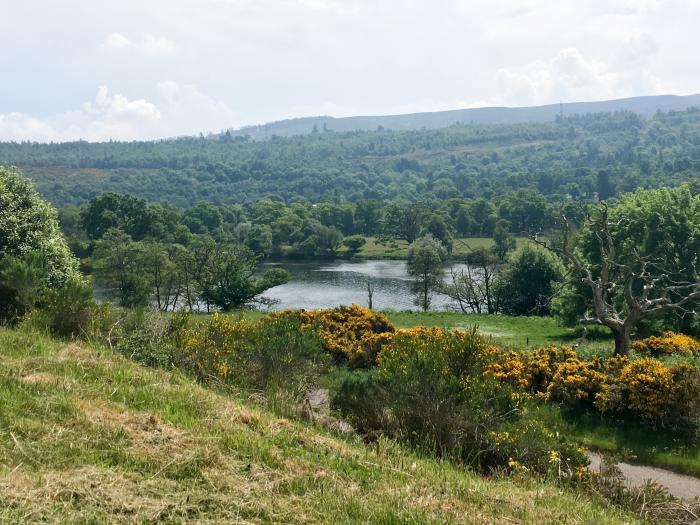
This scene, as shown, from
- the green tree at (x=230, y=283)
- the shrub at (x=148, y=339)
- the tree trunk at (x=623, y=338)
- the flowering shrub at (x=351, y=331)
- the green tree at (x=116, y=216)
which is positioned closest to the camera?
the shrub at (x=148, y=339)

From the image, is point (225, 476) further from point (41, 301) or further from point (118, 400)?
point (41, 301)

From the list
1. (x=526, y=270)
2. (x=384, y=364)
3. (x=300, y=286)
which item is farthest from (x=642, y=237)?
(x=300, y=286)

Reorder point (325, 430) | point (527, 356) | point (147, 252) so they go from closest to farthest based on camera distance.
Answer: point (325, 430) < point (527, 356) < point (147, 252)

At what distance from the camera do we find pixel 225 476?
638 cm

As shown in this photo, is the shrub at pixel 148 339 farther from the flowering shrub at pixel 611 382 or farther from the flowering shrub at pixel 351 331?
the flowering shrub at pixel 611 382

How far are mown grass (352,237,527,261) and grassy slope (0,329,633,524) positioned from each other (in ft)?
276

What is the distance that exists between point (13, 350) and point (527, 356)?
14.8 meters

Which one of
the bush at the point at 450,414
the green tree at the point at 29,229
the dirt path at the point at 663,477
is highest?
the green tree at the point at 29,229

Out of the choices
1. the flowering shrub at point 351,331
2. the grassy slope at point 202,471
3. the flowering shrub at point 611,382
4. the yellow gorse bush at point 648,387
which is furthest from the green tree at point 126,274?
the grassy slope at point 202,471

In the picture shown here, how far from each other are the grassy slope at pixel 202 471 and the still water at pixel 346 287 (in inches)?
1921

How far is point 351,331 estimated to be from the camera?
79.0 ft

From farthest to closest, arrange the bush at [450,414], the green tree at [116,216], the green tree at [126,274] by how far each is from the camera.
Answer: the green tree at [116,216] < the green tree at [126,274] < the bush at [450,414]

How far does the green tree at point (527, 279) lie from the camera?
51094 mm

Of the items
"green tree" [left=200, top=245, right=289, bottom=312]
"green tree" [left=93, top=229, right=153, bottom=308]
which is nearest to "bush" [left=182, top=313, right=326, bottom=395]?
"green tree" [left=93, top=229, right=153, bottom=308]
